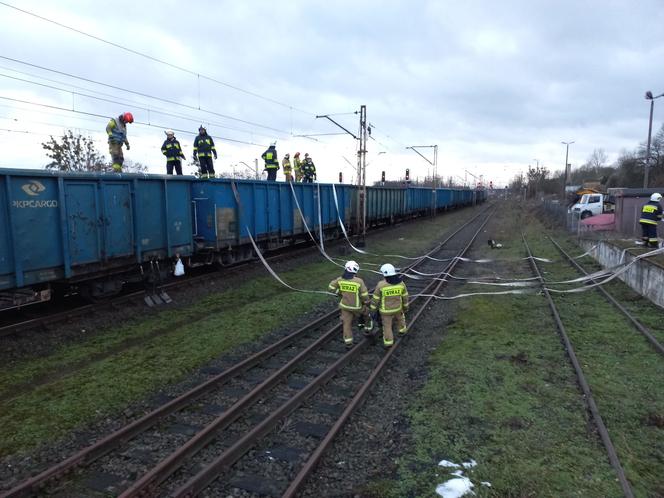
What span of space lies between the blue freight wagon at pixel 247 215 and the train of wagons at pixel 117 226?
0.03 metres

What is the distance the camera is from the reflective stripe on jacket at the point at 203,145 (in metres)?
13.4

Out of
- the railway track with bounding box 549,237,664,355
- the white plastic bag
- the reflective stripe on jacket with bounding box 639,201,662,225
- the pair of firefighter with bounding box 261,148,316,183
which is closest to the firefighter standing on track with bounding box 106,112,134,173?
the white plastic bag

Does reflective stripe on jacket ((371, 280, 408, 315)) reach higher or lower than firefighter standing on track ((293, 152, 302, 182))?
lower

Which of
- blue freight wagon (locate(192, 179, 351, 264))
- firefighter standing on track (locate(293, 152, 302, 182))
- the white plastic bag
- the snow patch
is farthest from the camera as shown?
firefighter standing on track (locate(293, 152, 302, 182))

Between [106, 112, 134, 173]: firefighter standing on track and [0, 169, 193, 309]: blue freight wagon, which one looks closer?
[0, 169, 193, 309]: blue freight wagon

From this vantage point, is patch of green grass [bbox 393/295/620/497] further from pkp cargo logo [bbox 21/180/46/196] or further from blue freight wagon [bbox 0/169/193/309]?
pkp cargo logo [bbox 21/180/46/196]

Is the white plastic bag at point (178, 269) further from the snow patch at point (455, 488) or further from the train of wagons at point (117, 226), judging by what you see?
the snow patch at point (455, 488)

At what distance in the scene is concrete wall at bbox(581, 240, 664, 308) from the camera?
10.1 m

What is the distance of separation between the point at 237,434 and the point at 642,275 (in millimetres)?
10693

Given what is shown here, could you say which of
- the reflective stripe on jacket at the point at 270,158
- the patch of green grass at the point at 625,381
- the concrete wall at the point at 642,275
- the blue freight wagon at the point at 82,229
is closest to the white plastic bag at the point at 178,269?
the blue freight wagon at the point at 82,229

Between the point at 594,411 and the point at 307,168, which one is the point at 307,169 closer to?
the point at 307,168

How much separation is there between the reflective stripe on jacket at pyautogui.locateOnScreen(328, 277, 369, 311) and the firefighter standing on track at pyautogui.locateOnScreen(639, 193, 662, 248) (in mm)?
10293

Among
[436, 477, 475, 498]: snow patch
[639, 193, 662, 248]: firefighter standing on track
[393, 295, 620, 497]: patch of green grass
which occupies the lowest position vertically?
[436, 477, 475, 498]: snow patch

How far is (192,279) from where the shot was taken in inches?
475
